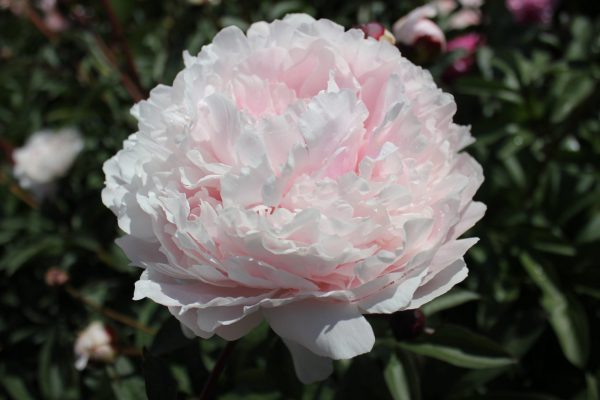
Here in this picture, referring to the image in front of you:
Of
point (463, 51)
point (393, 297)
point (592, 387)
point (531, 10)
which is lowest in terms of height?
point (592, 387)

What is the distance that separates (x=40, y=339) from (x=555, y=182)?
117cm

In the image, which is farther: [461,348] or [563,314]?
[563,314]

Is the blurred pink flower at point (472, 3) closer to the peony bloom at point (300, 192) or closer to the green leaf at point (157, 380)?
the peony bloom at point (300, 192)

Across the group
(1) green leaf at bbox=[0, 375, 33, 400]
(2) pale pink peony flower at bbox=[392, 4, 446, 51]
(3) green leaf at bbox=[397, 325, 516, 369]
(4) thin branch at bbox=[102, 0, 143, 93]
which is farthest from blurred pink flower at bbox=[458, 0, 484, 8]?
(1) green leaf at bbox=[0, 375, 33, 400]

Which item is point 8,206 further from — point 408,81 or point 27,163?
point 408,81

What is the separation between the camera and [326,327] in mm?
563

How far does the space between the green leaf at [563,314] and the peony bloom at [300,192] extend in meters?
0.51

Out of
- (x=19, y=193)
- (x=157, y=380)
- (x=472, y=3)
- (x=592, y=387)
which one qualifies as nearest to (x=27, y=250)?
(x=19, y=193)

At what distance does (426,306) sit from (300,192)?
0.42 m

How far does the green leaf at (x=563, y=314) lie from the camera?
1018 millimetres

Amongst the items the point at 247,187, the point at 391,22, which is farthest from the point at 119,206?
the point at 391,22

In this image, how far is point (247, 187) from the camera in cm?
59

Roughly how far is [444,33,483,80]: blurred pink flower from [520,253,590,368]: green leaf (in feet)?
1.41

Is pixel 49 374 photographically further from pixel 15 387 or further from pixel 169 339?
pixel 169 339
